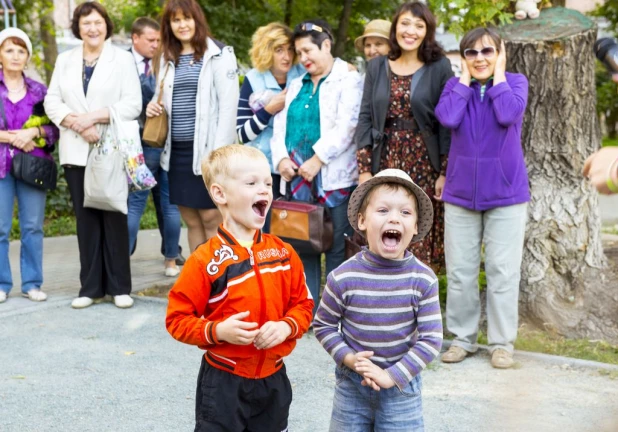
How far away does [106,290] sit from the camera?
22.6 feet

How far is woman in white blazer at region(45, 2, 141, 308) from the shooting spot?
21.4 ft

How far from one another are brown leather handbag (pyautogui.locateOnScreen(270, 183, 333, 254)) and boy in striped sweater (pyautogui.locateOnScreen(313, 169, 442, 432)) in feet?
7.95

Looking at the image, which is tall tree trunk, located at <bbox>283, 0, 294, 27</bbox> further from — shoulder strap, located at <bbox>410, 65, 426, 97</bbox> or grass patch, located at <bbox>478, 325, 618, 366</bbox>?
grass patch, located at <bbox>478, 325, 618, 366</bbox>

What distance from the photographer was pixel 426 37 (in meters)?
5.66

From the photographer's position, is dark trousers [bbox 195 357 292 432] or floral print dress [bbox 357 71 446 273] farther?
floral print dress [bbox 357 71 446 273]

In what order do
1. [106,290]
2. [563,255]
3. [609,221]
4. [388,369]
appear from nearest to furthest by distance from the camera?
[388,369], [563,255], [106,290], [609,221]

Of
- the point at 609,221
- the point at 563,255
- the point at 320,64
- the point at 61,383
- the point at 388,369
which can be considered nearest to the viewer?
the point at 388,369

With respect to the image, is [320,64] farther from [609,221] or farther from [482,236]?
[609,221]

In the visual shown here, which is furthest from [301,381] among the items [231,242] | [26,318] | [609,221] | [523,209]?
[609,221]

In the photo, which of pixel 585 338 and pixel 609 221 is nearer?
pixel 585 338

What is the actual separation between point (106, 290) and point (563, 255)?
3.51m

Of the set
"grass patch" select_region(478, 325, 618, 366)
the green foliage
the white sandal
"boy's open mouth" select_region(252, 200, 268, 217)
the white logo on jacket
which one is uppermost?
the green foliage

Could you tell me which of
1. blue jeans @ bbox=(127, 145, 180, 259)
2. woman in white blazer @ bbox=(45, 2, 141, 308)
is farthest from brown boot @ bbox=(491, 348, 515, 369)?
blue jeans @ bbox=(127, 145, 180, 259)

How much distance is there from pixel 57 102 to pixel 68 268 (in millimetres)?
2554
